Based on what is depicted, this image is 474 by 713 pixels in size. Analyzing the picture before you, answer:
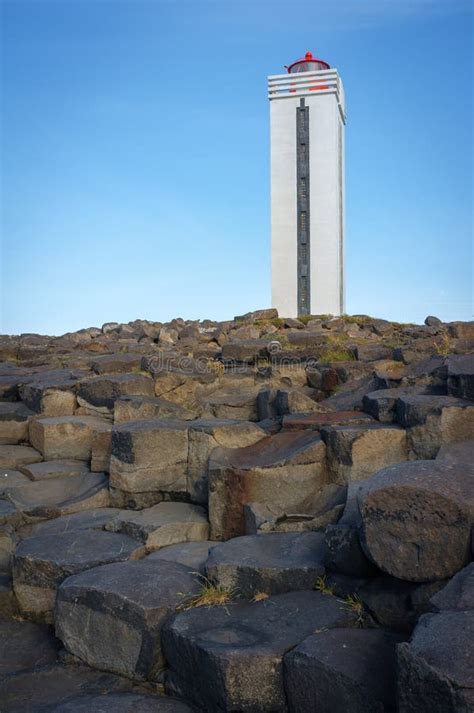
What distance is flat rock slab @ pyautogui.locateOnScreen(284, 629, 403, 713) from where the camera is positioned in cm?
306

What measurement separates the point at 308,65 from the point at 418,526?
107 feet

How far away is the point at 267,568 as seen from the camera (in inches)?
165

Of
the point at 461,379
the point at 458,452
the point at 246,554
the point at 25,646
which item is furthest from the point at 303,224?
the point at 25,646

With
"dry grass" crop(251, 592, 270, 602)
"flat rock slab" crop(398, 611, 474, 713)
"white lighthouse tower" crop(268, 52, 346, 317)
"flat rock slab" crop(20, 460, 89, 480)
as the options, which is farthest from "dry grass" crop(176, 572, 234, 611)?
"white lighthouse tower" crop(268, 52, 346, 317)

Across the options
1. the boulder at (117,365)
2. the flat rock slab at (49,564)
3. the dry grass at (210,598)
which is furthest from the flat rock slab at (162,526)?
the boulder at (117,365)

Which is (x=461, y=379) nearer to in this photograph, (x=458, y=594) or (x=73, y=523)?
(x=458, y=594)

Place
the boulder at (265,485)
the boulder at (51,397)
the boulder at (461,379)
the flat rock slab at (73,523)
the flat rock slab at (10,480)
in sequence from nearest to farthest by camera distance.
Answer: the boulder at (265,485), the flat rock slab at (73,523), the boulder at (461,379), the flat rock slab at (10,480), the boulder at (51,397)

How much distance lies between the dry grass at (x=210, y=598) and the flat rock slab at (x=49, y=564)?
943 mm

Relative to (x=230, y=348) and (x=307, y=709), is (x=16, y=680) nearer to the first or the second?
(x=307, y=709)

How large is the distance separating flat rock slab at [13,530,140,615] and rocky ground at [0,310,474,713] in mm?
15

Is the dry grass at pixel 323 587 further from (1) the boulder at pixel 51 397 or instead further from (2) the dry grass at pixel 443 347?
(1) the boulder at pixel 51 397

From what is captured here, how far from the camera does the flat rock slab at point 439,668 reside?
2.54 metres

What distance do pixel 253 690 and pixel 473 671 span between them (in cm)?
127

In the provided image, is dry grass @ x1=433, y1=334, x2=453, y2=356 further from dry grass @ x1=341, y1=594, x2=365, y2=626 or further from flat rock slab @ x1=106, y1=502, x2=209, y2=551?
dry grass @ x1=341, y1=594, x2=365, y2=626
